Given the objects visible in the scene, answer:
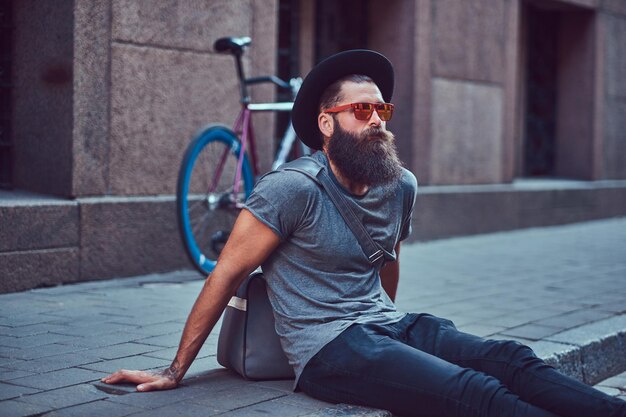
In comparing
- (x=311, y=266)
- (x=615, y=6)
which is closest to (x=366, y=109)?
(x=311, y=266)

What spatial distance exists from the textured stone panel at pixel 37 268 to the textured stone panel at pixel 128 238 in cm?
11

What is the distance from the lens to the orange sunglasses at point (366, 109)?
12.2 feet

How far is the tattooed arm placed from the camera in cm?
360

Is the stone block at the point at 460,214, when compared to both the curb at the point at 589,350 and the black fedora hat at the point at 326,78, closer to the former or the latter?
the curb at the point at 589,350

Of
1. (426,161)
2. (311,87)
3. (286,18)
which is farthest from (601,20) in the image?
(311,87)

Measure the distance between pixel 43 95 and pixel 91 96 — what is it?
12.1 inches

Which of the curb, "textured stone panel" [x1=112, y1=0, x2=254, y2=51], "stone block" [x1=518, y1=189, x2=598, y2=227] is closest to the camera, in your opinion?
the curb

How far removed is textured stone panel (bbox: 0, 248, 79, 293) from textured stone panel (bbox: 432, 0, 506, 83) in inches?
192

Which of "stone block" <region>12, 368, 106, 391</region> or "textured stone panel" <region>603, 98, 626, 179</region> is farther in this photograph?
"textured stone panel" <region>603, 98, 626, 179</region>

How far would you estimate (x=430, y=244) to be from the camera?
31.5 ft

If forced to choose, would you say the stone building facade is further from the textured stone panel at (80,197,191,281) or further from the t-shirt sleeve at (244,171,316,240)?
the t-shirt sleeve at (244,171,316,240)

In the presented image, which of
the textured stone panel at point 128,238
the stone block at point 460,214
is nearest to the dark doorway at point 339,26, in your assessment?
the stone block at point 460,214

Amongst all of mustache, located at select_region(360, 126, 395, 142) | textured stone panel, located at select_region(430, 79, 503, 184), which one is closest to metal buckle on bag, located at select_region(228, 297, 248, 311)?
mustache, located at select_region(360, 126, 395, 142)

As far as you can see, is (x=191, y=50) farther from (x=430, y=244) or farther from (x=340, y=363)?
(x=340, y=363)
